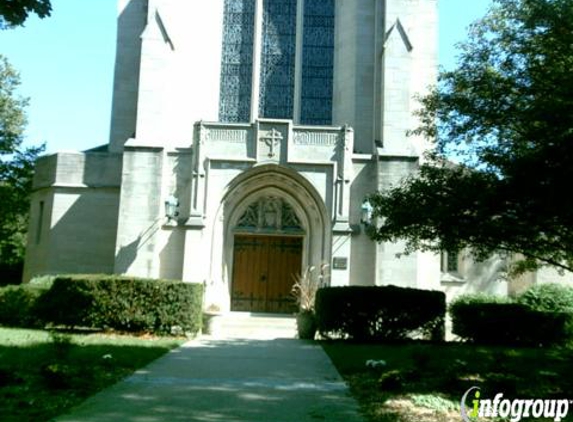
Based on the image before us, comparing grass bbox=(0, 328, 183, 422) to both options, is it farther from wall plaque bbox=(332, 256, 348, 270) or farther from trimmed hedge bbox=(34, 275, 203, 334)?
wall plaque bbox=(332, 256, 348, 270)

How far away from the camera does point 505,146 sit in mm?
10828

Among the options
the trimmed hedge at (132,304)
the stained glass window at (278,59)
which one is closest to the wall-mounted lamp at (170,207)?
the trimmed hedge at (132,304)

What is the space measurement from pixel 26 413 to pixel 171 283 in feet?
28.9

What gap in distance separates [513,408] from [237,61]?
17801 millimetres

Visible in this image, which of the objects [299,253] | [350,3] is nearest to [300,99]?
[350,3]

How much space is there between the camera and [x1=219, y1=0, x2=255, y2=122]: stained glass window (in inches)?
875

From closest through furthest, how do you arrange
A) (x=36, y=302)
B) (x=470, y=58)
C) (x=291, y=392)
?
(x=291, y=392) → (x=470, y=58) → (x=36, y=302)

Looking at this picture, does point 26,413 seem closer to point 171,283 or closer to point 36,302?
point 171,283

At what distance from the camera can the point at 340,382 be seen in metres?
8.75

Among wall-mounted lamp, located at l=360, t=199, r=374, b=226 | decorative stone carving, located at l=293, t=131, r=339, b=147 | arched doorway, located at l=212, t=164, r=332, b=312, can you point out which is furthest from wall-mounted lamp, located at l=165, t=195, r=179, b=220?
wall-mounted lamp, located at l=360, t=199, r=374, b=226

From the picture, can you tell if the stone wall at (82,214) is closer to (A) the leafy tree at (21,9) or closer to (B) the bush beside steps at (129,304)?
(B) the bush beside steps at (129,304)

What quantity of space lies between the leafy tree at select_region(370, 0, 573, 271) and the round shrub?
598 centimetres

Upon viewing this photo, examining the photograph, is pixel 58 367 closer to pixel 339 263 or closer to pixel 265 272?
pixel 339 263

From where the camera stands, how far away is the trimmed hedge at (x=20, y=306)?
16.3 meters
